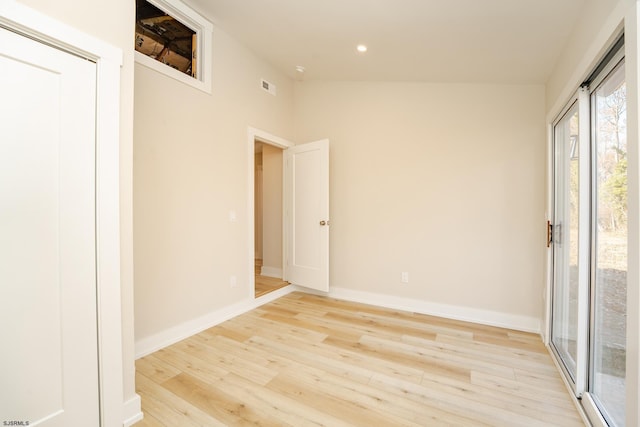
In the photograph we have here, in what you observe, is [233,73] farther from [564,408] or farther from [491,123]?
[564,408]

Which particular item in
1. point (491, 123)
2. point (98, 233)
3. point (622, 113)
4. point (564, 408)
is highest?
point (491, 123)

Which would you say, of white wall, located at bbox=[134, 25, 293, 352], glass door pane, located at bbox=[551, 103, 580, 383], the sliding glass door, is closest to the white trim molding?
white wall, located at bbox=[134, 25, 293, 352]

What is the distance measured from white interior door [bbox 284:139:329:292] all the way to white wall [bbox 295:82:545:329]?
9.5 inches

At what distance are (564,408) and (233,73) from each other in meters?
3.90

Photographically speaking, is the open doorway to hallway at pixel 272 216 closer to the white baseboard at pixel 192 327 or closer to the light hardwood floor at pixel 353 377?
the white baseboard at pixel 192 327

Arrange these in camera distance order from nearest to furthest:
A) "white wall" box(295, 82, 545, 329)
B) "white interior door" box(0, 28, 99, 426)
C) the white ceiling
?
"white interior door" box(0, 28, 99, 426), the white ceiling, "white wall" box(295, 82, 545, 329)

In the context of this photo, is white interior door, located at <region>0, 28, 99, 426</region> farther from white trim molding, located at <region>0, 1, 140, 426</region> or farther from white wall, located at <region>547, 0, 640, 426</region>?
white wall, located at <region>547, 0, 640, 426</region>

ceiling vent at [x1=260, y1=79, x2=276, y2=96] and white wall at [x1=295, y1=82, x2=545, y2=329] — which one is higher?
ceiling vent at [x1=260, y1=79, x2=276, y2=96]

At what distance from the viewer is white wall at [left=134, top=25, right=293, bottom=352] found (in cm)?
229

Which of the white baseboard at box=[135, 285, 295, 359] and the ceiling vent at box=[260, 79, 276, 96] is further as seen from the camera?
the ceiling vent at box=[260, 79, 276, 96]

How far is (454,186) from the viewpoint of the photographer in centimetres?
311

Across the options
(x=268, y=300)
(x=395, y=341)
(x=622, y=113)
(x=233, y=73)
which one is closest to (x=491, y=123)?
(x=622, y=113)

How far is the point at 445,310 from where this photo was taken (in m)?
3.16

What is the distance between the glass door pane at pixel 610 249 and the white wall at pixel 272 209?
3.58 metres
